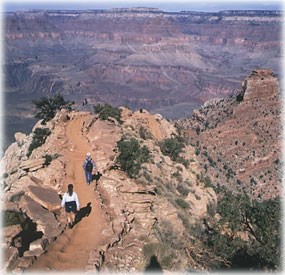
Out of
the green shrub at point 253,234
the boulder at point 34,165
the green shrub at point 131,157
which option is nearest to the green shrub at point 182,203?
the green shrub at point 253,234

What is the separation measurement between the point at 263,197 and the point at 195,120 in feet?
57.5

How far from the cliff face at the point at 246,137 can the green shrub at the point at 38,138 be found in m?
14.7

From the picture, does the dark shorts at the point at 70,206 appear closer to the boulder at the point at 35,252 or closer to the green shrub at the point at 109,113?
the boulder at the point at 35,252

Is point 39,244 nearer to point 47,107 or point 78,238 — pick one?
point 78,238

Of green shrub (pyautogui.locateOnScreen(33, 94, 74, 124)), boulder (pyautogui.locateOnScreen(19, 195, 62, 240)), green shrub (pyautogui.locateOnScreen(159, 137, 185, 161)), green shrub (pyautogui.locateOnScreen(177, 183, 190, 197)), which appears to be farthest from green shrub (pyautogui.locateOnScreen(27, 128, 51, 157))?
boulder (pyautogui.locateOnScreen(19, 195, 62, 240))

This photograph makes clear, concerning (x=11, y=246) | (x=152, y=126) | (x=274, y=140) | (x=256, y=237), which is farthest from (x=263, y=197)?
(x=11, y=246)

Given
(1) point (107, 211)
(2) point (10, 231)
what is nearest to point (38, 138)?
(1) point (107, 211)

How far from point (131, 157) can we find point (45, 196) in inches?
229

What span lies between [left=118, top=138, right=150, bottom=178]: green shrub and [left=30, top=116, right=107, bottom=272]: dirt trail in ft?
5.84

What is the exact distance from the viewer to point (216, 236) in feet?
55.0

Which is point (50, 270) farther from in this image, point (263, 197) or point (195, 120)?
point (195, 120)

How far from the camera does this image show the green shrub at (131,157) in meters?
20.2

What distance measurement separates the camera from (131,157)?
21172mm

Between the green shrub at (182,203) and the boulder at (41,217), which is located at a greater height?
the boulder at (41,217)
